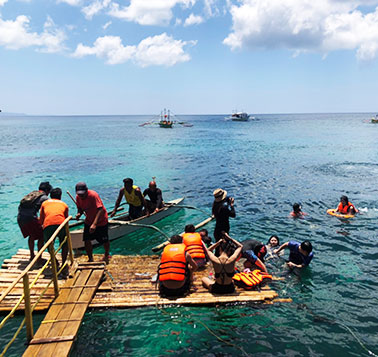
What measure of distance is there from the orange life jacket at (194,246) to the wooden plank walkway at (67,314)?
2614 mm

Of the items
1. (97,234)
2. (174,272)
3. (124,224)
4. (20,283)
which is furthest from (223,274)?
(124,224)

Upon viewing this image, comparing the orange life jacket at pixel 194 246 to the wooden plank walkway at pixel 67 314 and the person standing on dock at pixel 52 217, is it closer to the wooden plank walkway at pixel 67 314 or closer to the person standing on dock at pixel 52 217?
the wooden plank walkway at pixel 67 314

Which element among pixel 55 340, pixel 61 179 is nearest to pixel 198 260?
pixel 55 340

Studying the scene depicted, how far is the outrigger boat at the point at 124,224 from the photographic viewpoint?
11.0 m

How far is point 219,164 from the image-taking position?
3688 centimetres

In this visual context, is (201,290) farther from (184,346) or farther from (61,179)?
(61,179)

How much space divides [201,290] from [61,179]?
2472cm

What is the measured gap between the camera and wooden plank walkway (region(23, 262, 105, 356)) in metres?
5.55

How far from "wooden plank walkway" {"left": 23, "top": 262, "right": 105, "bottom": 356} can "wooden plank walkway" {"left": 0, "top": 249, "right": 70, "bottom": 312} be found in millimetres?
352

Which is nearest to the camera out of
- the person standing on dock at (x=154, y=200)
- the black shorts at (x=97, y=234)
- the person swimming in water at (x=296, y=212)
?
the black shorts at (x=97, y=234)

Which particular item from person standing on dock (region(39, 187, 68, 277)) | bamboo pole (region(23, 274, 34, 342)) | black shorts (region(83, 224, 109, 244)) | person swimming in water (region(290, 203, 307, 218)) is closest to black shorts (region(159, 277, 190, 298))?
black shorts (region(83, 224, 109, 244))

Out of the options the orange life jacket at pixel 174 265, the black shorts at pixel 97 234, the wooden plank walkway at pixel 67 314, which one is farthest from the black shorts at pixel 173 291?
the black shorts at pixel 97 234

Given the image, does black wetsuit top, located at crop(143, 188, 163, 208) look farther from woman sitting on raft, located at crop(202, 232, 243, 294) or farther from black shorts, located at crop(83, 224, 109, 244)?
woman sitting on raft, located at crop(202, 232, 243, 294)

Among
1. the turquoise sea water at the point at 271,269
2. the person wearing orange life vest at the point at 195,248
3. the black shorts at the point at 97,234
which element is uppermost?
the black shorts at the point at 97,234
